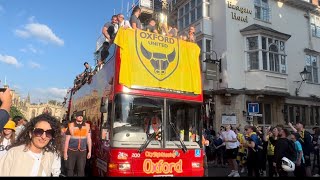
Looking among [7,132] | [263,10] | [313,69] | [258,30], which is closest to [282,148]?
[7,132]

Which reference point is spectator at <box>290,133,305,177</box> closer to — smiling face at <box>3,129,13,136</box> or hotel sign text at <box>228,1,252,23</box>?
smiling face at <box>3,129,13,136</box>

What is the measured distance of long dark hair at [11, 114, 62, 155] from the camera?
126 inches

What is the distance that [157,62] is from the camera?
786 cm

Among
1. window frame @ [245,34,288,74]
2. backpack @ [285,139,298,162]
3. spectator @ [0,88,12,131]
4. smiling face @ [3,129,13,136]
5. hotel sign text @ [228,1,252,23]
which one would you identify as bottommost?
backpack @ [285,139,298,162]

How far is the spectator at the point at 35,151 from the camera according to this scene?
292 cm

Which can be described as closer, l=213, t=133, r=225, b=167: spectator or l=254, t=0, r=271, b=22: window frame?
l=213, t=133, r=225, b=167: spectator

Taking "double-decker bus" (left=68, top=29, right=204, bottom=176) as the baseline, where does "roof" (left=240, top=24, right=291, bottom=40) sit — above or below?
above

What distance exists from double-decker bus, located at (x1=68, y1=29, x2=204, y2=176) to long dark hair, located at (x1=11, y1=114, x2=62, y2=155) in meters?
3.55

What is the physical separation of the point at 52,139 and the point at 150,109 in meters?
4.18

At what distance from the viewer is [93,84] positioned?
10.3 meters

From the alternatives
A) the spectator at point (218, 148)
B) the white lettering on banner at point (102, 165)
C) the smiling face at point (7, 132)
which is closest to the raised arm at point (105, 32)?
the white lettering on banner at point (102, 165)

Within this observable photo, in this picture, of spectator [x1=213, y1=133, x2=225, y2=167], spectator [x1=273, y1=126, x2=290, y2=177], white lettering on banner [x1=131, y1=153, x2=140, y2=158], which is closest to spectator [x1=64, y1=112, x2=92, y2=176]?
white lettering on banner [x1=131, y1=153, x2=140, y2=158]

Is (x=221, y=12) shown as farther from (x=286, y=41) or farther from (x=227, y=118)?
(x=227, y=118)

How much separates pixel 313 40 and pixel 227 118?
34.8ft
